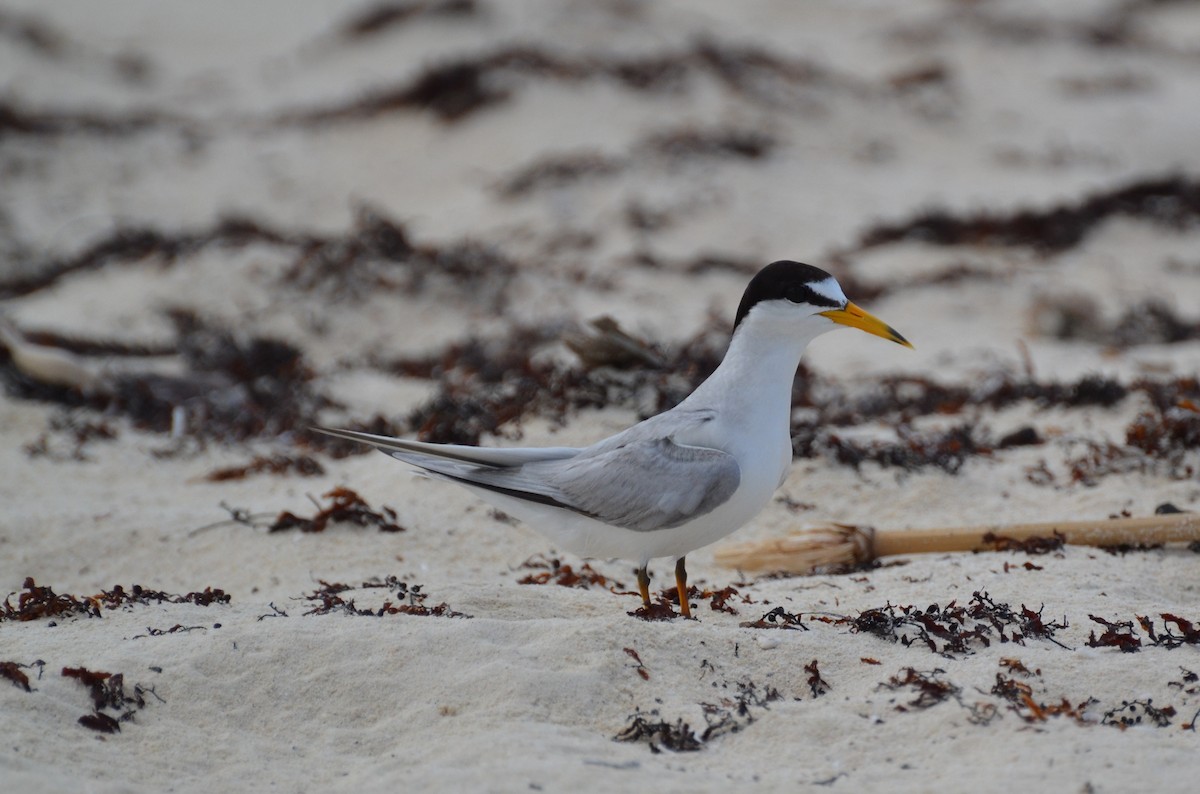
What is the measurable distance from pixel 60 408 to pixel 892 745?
18.6 feet

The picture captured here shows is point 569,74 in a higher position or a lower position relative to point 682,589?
higher

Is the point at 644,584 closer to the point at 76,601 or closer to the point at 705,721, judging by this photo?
the point at 705,721

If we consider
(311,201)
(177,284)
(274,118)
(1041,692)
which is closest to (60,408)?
(177,284)

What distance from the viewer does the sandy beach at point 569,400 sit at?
295 centimetres

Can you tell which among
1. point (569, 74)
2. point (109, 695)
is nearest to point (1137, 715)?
point (109, 695)

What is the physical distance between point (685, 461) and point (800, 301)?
2.17ft

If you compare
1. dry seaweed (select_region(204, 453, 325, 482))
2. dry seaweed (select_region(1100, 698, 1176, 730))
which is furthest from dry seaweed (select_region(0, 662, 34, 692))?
dry seaweed (select_region(204, 453, 325, 482))

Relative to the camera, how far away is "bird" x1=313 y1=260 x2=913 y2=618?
12.2 feet

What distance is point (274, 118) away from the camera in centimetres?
1719

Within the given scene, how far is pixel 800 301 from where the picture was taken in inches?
152

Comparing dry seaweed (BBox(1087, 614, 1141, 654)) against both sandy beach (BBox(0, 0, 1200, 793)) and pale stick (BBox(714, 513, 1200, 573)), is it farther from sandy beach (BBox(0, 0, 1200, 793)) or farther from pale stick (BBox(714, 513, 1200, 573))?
pale stick (BBox(714, 513, 1200, 573))

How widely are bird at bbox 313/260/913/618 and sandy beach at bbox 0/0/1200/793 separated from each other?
0.28 m

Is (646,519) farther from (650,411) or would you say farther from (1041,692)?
(650,411)

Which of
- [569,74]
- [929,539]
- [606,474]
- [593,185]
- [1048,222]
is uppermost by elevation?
[569,74]
